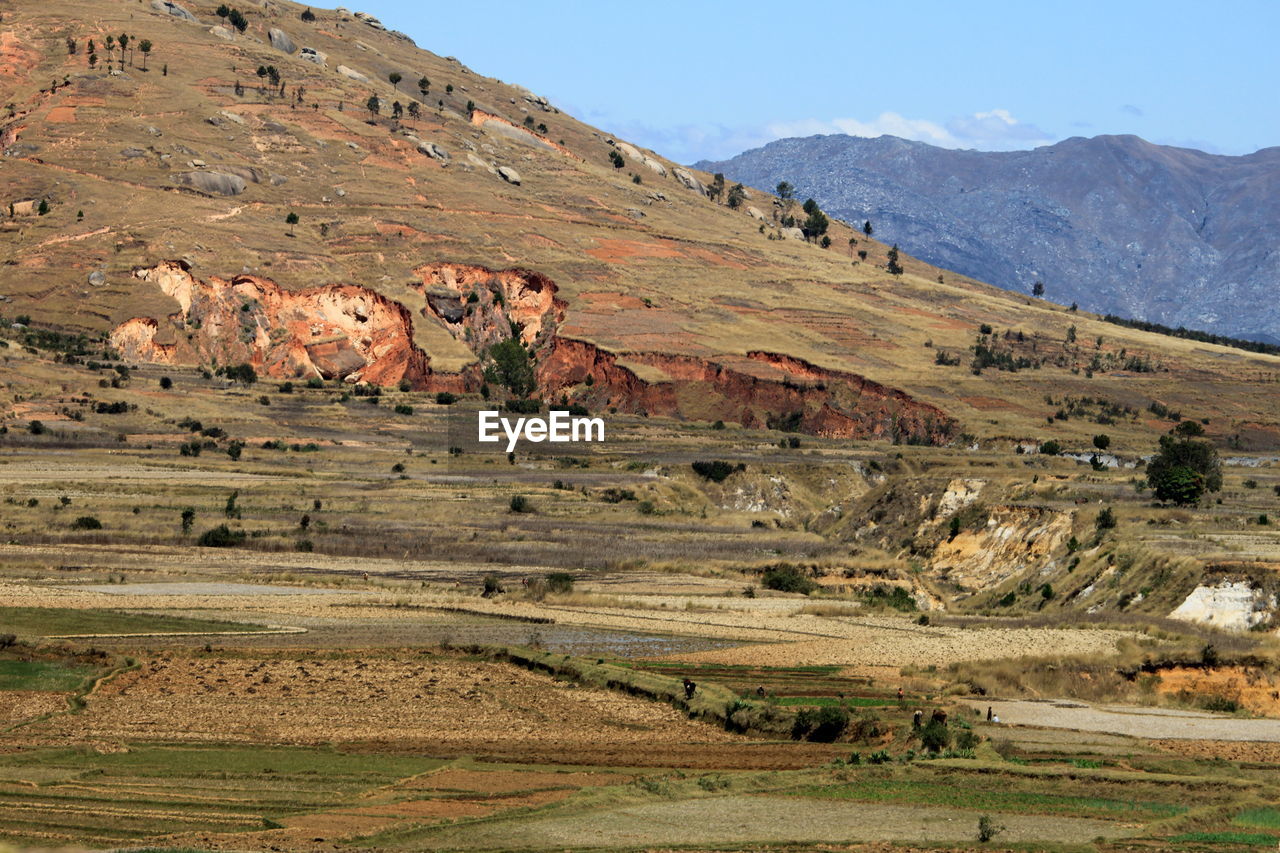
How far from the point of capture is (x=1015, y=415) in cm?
12162

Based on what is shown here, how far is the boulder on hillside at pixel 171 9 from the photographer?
593ft

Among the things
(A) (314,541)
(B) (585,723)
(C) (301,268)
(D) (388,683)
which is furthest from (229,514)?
(C) (301,268)

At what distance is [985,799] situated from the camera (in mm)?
25344

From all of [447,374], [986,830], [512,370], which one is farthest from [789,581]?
[447,374]

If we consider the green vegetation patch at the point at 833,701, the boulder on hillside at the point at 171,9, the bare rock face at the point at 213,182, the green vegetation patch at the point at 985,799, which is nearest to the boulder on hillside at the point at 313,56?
the boulder on hillside at the point at 171,9

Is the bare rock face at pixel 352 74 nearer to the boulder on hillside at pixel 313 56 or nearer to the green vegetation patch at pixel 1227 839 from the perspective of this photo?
the boulder on hillside at pixel 313 56

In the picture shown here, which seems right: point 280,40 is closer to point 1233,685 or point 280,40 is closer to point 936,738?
point 1233,685

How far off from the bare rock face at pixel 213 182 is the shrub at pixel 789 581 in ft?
309

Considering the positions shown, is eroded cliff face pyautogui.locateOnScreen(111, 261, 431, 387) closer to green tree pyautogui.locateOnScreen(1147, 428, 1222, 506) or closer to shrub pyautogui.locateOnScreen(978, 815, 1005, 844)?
green tree pyautogui.locateOnScreen(1147, 428, 1222, 506)

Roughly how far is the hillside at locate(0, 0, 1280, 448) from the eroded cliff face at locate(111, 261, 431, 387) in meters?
0.18

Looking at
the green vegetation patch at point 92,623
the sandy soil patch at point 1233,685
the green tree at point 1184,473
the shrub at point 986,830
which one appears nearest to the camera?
the shrub at point 986,830

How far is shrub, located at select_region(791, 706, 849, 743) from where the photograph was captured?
103 ft

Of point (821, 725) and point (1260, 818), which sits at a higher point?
point (1260, 818)

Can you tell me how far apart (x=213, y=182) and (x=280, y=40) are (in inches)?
2099
